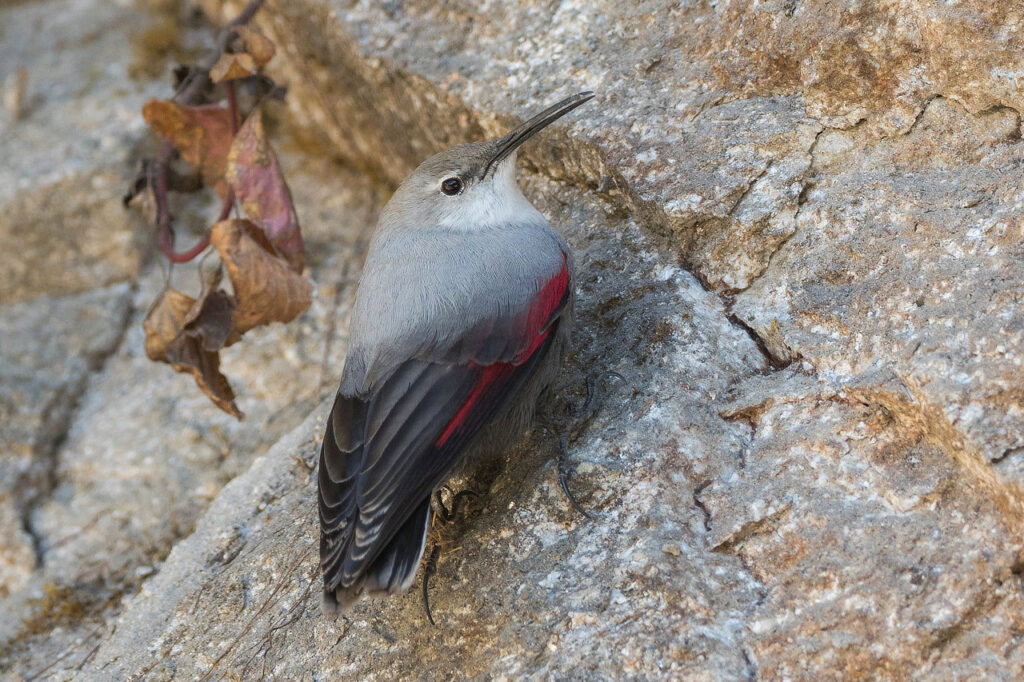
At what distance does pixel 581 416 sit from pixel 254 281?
4.37ft

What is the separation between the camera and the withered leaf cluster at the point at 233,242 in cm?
341

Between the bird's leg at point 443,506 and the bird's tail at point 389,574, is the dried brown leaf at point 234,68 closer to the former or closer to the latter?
the bird's leg at point 443,506

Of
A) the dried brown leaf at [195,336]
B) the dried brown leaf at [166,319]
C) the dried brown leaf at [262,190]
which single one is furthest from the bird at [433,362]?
the dried brown leaf at [166,319]

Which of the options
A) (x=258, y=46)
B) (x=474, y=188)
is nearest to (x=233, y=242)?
(x=258, y=46)

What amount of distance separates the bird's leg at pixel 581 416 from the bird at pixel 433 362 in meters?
0.12

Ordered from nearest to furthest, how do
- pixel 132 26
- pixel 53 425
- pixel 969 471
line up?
pixel 969 471, pixel 53 425, pixel 132 26

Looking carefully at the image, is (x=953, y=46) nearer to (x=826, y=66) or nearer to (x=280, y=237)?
(x=826, y=66)

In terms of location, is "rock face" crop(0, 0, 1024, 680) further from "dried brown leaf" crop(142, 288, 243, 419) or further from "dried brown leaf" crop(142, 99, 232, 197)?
"dried brown leaf" crop(142, 99, 232, 197)

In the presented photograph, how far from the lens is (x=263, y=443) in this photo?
360 cm

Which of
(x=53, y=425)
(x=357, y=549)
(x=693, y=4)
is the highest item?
(x=693, y=4)

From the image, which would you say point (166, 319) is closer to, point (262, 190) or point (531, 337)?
point (262, 190)

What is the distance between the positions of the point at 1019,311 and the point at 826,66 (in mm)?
961

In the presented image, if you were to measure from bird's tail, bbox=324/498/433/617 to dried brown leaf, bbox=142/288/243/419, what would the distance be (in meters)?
1.30

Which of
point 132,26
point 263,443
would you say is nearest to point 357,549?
point 263,443
